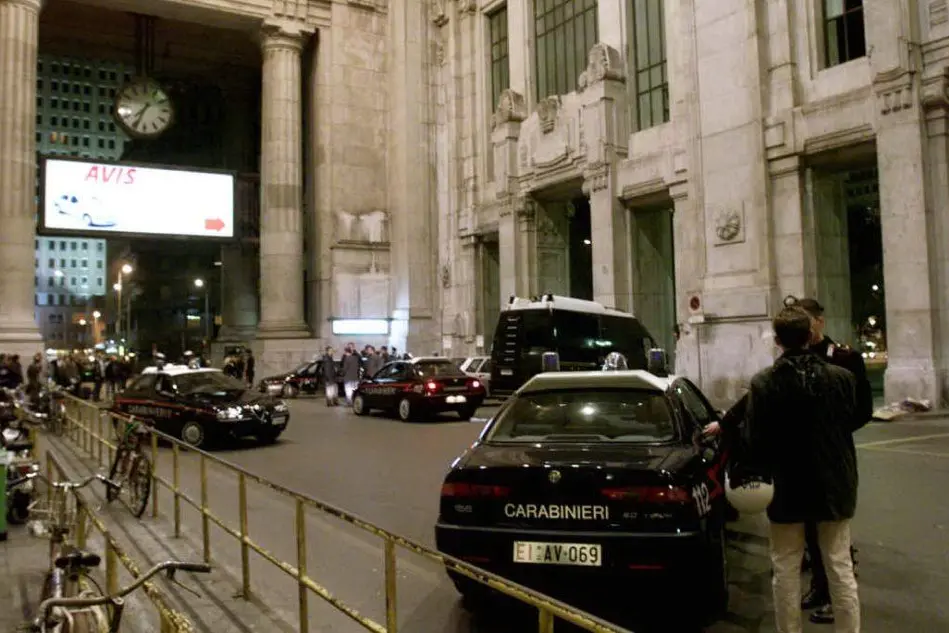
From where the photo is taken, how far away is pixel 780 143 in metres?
18.0

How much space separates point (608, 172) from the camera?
23.1m

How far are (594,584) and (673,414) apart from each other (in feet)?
4.88

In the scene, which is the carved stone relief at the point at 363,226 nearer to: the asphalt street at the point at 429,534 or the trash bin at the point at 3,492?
the asphalt street at the point at 429,534

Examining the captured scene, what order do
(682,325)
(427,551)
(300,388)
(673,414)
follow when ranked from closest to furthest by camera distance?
1. (427,551)
2. (673,414)
3. (682,325)
4. (300,388)

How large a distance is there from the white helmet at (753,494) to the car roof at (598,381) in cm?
189

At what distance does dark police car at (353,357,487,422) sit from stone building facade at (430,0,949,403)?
591 cm

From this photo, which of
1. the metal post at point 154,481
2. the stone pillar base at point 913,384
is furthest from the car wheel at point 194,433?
the stone pillar base at point 913,384

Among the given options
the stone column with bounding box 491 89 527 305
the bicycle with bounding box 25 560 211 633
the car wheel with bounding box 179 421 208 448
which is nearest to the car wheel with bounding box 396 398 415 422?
the car wheel with bounding box 179 421 208 448

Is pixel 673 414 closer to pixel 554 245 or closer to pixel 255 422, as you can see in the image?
pixel 255 422

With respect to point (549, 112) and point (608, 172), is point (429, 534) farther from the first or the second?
point (549, 112)

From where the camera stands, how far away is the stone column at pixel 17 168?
24.5 m

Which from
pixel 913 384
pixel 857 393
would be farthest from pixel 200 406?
pixel 913 384

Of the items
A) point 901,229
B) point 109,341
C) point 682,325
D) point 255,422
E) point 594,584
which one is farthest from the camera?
point 109,341

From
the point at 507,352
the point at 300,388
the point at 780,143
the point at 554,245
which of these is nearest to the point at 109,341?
the point at 300,388
